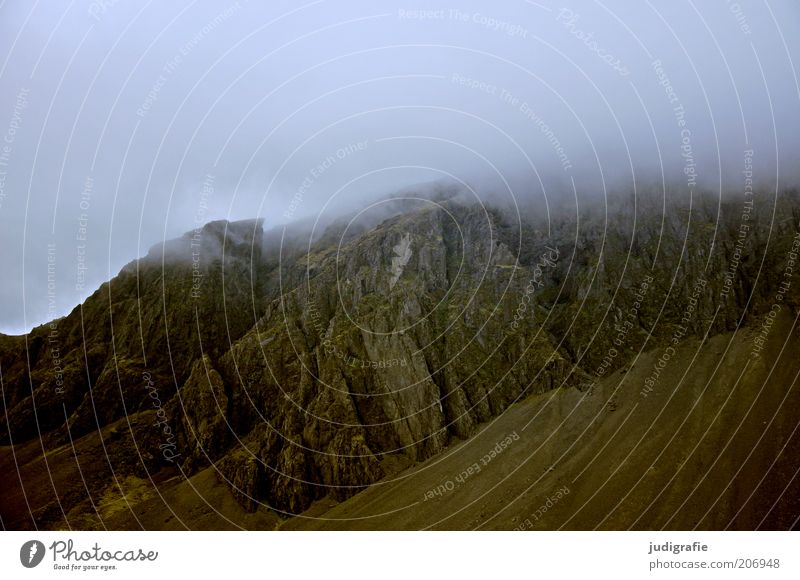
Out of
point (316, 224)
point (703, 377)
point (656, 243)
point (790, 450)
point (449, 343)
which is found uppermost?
point (316, 224)

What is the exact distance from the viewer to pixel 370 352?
3888 cm

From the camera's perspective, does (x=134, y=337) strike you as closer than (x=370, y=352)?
No

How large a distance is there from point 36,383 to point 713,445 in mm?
55914

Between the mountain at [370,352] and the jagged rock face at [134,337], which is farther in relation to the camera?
the jagged rock face at [134,337]

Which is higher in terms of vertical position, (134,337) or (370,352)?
(134,337)

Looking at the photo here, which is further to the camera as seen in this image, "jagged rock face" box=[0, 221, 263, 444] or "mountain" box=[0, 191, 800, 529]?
"jagged rock face" box=[0, 221, 263, 444]

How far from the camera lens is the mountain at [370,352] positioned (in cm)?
3319

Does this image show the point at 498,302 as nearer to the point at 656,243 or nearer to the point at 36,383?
the point at 656,243

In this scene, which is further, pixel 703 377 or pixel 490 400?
pixel 490 400

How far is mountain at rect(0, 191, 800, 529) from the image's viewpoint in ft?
109

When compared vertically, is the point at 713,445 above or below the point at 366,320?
below

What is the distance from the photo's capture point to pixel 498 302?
4272 cm
